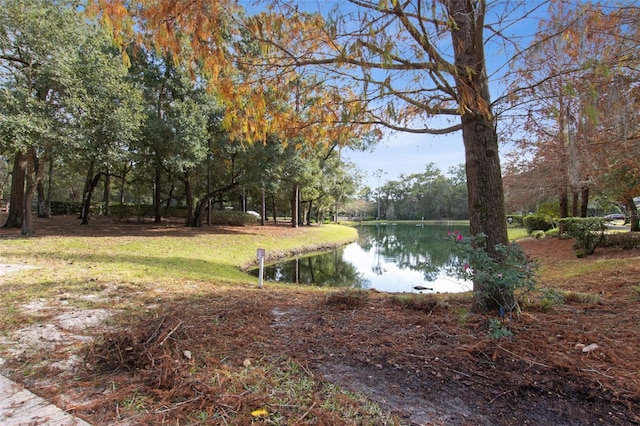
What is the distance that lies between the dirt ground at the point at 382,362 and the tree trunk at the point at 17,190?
515 inches

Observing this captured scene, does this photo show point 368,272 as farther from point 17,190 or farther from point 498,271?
point 17,190

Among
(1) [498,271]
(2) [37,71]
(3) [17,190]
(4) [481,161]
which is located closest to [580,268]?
(4) [481,161]

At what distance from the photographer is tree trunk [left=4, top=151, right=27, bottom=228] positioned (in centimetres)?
1278

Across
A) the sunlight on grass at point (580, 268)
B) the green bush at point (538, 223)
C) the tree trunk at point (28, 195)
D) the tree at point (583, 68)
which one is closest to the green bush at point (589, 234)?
the sunlight on grass at point (580, 268)

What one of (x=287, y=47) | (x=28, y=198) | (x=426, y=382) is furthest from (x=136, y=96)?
(x=426, y=382)

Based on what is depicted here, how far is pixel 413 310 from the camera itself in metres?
3.44

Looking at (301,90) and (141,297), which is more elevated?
(301,90)

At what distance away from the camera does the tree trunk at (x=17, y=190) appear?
12.8 m

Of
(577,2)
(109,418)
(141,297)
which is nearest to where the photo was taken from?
(109,418)

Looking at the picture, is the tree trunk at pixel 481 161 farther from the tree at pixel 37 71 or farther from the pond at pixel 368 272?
the tree at pixel 37 71

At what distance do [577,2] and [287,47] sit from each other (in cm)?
245

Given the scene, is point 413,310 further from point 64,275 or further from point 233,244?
point 233,244

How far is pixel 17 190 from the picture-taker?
13.0m

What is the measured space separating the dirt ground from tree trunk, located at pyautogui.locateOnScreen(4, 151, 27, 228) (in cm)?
1308
